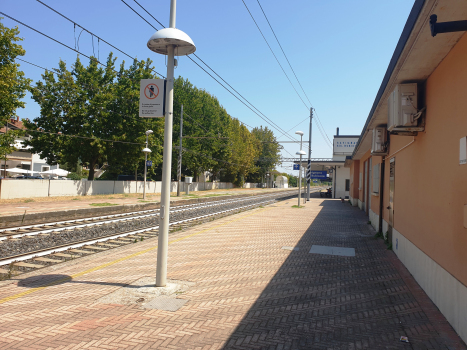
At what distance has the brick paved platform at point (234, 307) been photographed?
3982mm

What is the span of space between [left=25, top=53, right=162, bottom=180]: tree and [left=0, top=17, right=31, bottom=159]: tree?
723cm

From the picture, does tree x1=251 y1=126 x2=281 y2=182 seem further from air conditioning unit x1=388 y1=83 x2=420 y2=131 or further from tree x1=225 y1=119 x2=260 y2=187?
air conditioning unit x1=388 y1=83 x2=420 y2=131

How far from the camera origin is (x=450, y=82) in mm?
5059

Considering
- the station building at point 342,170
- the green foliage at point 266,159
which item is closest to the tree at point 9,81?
the station building at point 342,170

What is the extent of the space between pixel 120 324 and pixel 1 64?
20.9 m

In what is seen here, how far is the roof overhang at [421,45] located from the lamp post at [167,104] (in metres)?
3.19

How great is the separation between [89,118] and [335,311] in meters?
29.6

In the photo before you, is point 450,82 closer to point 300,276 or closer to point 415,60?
point 415,60

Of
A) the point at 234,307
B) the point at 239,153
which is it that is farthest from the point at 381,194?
the point at 239,153

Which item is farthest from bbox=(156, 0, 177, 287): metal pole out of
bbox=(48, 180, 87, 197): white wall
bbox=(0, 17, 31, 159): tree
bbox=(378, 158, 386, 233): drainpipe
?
bbox=(48, 180, 87, 197): white wall

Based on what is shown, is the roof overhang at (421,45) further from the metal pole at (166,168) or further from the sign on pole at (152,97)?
the sign on pole at (152,97)

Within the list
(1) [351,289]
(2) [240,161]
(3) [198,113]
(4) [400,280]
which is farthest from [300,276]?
(2) [240,161]

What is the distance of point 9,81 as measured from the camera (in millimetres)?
18984

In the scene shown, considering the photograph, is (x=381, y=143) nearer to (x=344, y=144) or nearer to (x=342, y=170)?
(x=342, y=170)
